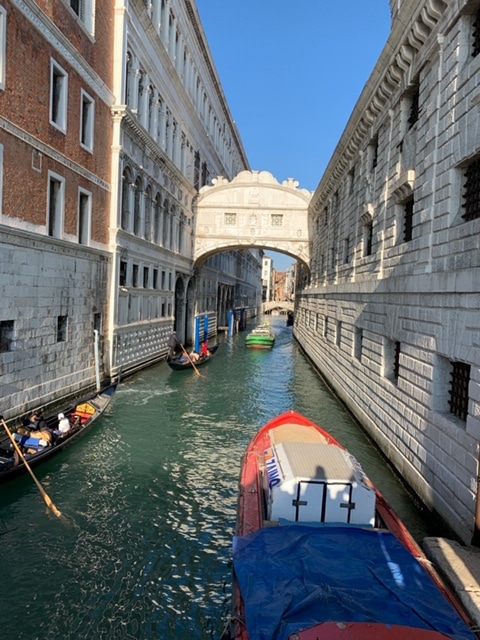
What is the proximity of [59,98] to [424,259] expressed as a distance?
9155mm

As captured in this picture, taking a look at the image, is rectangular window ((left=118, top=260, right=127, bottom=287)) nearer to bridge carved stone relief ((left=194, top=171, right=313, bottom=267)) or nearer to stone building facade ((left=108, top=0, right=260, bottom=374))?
stone building facade ((left=108, top=0, right=260, bottom=374))

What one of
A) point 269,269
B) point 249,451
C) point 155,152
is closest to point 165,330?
point 155,152

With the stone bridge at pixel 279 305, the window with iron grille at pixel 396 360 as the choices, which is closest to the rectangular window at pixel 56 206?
the window with iron grille at pixel 396 360

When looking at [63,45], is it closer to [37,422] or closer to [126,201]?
[126,201]

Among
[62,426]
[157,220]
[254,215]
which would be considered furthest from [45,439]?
[254,215]

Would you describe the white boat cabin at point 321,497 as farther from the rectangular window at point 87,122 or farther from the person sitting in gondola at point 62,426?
the rectangular window at point 87,122

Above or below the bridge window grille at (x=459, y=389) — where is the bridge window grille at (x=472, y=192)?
above

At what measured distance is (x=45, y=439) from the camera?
29.0 feet

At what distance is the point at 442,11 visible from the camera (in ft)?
25.2

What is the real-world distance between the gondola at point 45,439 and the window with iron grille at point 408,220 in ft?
24.4

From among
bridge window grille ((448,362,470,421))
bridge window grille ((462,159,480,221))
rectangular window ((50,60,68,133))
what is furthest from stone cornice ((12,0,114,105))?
bridge window grille ((448,362,470,421))

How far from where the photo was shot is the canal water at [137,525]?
5.00 metres

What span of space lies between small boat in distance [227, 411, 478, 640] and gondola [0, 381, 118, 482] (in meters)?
3.89

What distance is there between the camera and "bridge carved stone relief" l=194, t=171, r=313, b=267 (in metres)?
25.3
